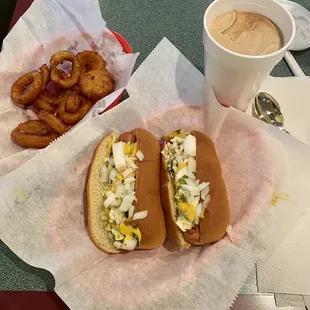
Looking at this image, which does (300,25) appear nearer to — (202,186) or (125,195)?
(202,186)

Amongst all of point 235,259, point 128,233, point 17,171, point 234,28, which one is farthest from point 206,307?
point 234,28

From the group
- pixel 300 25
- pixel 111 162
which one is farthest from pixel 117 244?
pixel 300 25

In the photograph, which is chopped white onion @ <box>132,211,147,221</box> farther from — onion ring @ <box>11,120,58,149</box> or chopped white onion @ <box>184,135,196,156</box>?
onion ring @ <box>11,120,58,149</box>

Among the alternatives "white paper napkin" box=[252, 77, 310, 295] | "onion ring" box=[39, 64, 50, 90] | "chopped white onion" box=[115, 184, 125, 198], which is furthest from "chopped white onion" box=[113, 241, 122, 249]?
"onion ring" box=[39, 64, 50, 90]

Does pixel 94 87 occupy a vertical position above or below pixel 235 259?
above

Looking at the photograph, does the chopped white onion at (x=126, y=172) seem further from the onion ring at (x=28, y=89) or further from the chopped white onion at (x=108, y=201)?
the onion ring at (x=28, y=89)

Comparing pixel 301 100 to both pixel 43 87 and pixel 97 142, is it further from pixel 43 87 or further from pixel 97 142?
pixel 43 87

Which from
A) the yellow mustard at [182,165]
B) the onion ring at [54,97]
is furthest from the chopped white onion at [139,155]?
the onion ring at [54,97]
